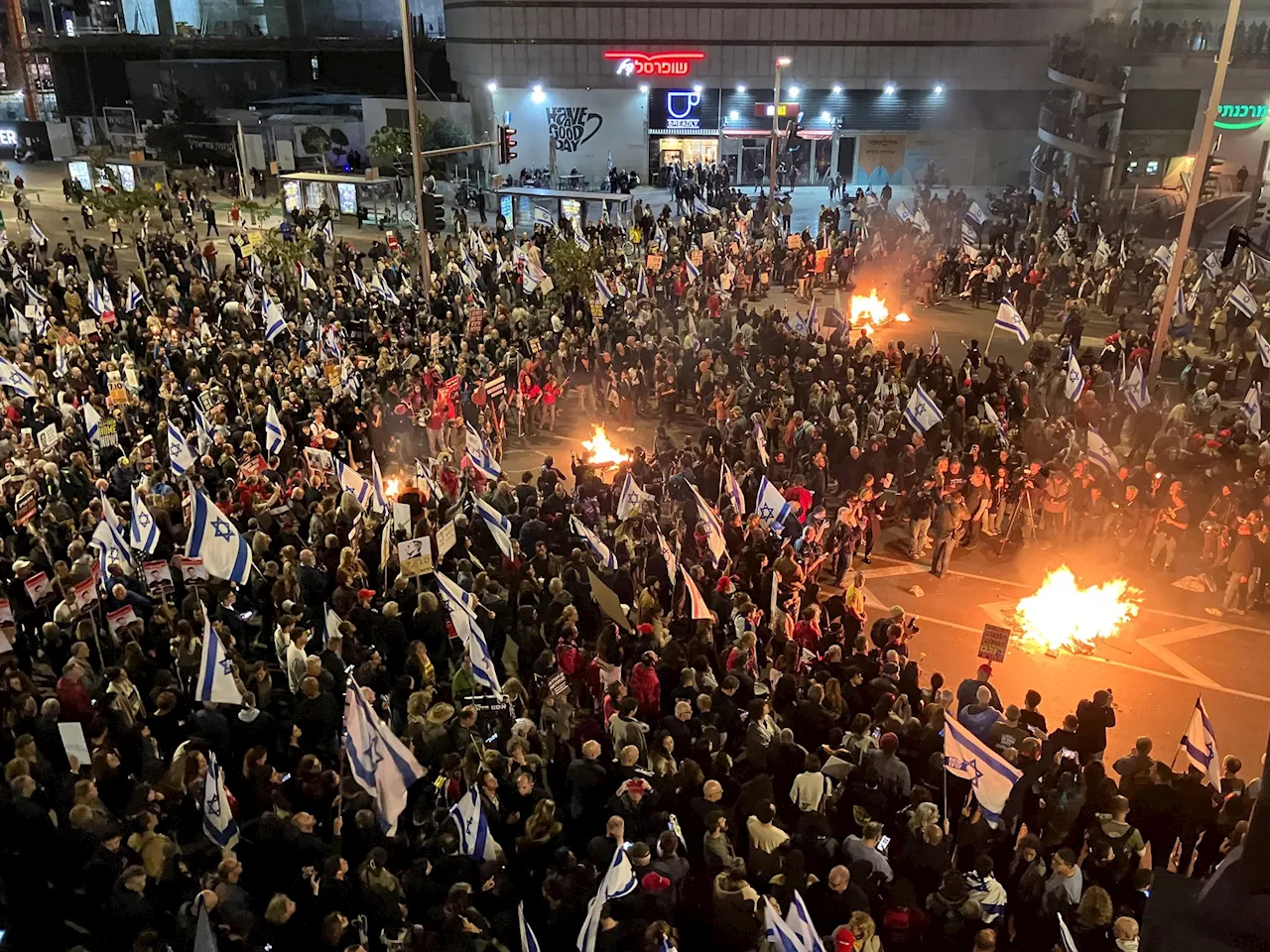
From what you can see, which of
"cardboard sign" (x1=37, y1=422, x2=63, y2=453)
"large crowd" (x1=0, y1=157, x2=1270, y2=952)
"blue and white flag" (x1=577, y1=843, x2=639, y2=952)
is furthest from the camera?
"cardboard sign" (x1=37, y1=422, x2=63, y2=453)

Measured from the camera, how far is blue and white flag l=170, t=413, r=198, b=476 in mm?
13562

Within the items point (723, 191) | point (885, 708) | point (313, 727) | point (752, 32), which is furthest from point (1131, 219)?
point (313, 727)

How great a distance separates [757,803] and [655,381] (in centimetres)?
1264

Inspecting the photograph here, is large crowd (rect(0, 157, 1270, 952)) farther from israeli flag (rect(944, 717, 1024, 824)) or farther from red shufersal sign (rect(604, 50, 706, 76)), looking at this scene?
red shufersal sign (rect(604, 50, 706, 76))

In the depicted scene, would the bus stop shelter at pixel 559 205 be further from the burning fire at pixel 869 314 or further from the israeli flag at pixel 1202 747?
the israeli flag at pixel 1202 747

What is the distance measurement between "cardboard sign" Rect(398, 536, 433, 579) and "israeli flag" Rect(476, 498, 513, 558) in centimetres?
87

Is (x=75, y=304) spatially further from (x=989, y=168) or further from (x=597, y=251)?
(x=989, y=168)

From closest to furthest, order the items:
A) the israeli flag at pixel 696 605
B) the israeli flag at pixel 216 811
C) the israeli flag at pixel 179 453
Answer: the israeli flag at pixel 216 811
the israeli flag at pixel 696 605
the israeli flag at pixel 179 453

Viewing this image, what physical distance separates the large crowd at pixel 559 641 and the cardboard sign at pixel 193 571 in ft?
0.19

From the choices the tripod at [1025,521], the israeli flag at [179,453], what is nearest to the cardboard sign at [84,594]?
the israeli flag at [179,453]

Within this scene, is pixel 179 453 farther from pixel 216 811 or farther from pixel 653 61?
pixel 653 61

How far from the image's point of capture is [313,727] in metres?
9.02

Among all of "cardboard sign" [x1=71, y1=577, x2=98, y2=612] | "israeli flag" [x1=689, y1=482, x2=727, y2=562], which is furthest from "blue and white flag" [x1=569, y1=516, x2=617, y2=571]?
"cardboard sign" [x1=71, y1=577, x2=98, y2=612]

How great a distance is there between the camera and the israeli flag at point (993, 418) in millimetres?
15539
